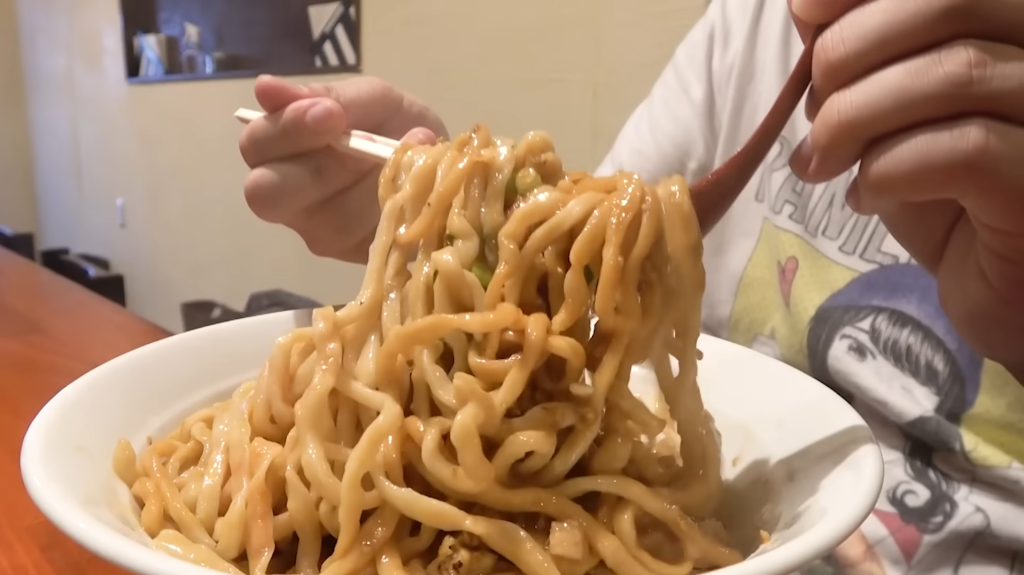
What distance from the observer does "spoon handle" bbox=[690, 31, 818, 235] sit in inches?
24.7

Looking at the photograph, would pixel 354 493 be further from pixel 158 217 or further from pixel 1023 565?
pixel 158 217

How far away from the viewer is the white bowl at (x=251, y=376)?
18.4 inches

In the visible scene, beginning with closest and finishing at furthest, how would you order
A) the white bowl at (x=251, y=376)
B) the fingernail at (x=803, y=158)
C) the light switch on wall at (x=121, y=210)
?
the white bowl at (x=251, y=376) → the fingernail at (x=803, y=158) → the light switch on wall at (x=121, y=210)

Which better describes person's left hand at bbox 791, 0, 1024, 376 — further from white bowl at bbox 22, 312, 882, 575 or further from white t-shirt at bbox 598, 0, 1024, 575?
white t-shirt at bbox 598, 0, 1024, 575

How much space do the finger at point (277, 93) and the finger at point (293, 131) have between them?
0.01m

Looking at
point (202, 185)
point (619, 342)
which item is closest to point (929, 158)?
point (619, 342)

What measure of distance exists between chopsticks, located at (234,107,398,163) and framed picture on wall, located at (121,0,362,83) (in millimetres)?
1702

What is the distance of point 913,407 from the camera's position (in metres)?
0.86

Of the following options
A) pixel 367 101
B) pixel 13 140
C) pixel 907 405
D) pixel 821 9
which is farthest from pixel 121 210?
pixel 821 9

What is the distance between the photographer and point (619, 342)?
1.97 ft

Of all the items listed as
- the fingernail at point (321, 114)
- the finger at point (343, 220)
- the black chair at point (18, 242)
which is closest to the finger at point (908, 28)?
the fingernail at point (321, 114)

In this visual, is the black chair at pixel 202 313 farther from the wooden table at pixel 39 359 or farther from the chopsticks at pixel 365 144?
the chopsticks at pixel 365 144

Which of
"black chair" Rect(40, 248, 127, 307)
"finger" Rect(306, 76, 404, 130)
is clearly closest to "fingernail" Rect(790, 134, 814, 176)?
"finger" Rect(306, 76, 404, 130)

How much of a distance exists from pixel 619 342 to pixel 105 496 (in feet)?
1.24
